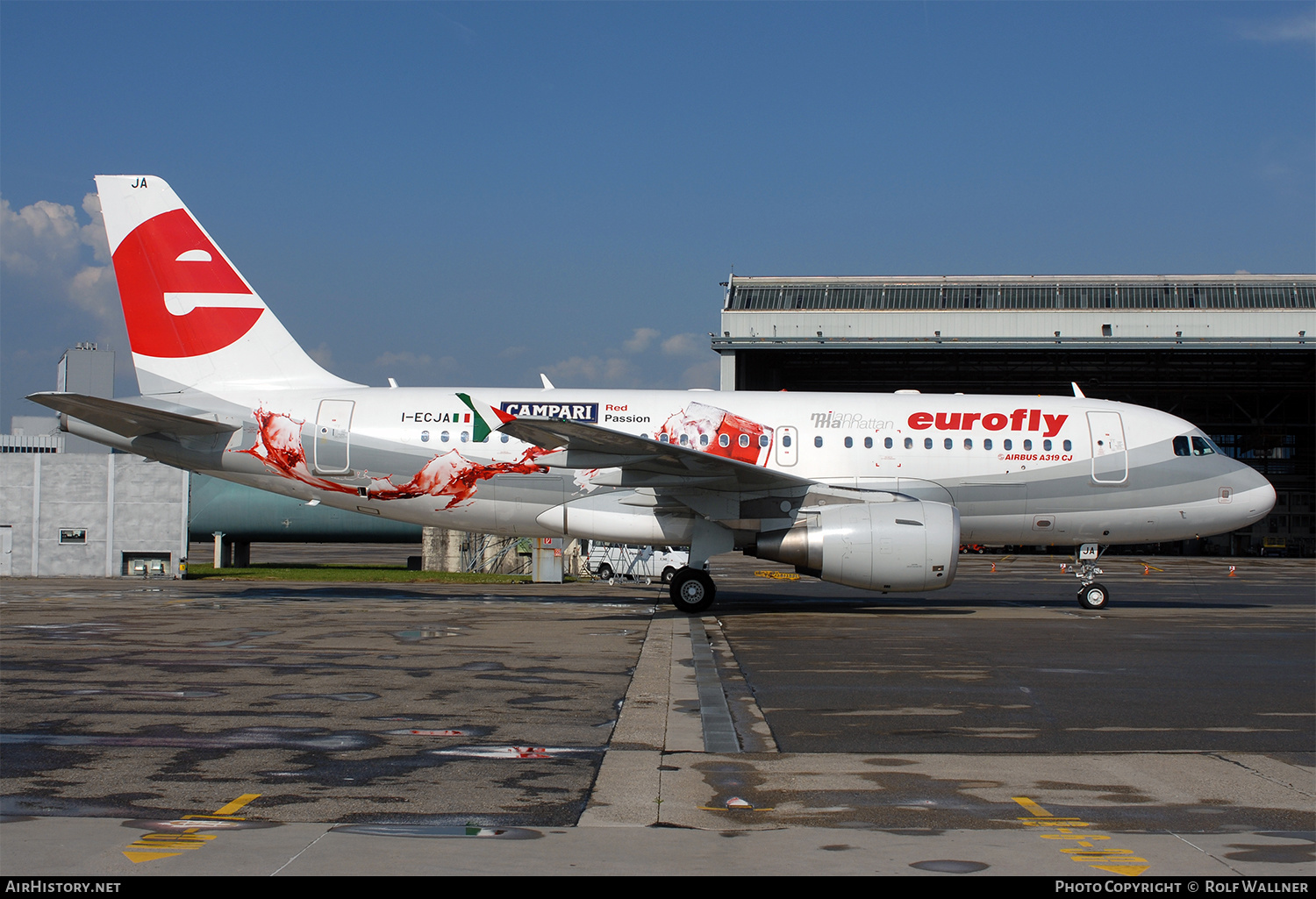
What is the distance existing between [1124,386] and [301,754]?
189 feet

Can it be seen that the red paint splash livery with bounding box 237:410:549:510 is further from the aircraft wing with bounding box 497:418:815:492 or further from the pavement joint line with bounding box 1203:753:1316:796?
the pavement joint line with bounding box 1203:753:1316:796

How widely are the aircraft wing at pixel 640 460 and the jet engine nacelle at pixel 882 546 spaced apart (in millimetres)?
1098

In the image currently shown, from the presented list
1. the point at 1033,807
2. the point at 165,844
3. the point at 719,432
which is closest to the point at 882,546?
the point at 719,432

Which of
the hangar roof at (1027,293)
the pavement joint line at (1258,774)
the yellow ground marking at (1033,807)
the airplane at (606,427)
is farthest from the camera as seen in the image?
the hangar roof at (1027,293)

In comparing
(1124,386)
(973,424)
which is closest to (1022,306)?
(1124,386)

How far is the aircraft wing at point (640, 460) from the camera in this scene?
604 inches

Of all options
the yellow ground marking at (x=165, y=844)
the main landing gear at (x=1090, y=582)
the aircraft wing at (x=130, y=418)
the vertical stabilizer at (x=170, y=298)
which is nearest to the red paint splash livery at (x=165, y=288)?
the vertical stabilizer at (x=170, y=298)

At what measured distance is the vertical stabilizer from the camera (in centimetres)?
1898

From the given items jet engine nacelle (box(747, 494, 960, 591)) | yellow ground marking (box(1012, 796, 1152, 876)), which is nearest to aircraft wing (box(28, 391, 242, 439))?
jet engine nacelle (box(747, 494, 960, 591))

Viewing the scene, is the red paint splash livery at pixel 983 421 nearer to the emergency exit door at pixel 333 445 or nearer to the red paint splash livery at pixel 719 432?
the red paint splash livery at pixel 719 432

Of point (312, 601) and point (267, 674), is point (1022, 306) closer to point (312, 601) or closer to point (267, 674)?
point (312, 601)

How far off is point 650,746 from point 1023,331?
4134 cm

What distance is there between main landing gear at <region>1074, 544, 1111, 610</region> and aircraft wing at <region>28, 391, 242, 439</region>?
52.5 feet

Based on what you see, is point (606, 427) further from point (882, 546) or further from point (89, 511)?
point (89, 511)
